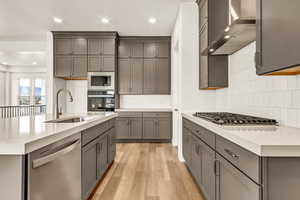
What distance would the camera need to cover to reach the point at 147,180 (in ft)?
9.40

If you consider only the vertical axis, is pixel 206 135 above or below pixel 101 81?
below

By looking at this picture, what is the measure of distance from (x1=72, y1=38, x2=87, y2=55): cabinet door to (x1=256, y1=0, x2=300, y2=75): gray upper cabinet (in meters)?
4.61

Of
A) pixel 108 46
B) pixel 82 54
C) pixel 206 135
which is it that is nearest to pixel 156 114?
pixel 108 46

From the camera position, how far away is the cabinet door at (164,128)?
17.5ft

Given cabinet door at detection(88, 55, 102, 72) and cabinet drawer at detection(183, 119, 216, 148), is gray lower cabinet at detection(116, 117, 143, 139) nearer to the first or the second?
cabinet door at detection(88, 55, 102, 72)

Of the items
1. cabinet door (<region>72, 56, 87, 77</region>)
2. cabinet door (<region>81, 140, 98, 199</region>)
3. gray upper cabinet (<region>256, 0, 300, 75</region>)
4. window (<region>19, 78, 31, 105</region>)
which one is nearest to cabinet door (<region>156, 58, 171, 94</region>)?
cabinet door (<region>72, 56, 87, 77</region>)

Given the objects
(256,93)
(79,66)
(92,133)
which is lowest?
(92,133)

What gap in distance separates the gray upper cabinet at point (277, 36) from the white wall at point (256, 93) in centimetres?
45

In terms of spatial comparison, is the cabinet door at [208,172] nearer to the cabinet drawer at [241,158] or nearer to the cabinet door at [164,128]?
the cabinet drawer at [241,158]

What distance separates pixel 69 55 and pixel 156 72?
7.56ft

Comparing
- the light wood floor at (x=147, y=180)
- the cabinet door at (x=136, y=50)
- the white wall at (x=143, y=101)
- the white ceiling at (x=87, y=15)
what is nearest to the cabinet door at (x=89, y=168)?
the light wood floor at (x=147, y=180)

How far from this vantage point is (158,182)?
2793mm

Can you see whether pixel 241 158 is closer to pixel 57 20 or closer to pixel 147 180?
pixel 147 180

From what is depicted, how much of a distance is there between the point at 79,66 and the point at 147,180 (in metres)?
3.60
